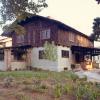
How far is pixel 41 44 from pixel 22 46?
2650 millimetres

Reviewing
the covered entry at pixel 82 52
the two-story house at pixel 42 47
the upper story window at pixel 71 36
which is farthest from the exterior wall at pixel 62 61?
the covered entry at pixel 82 52

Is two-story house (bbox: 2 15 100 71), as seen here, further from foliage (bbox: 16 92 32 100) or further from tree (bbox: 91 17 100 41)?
foliage (bbox: 16 92 32 100)

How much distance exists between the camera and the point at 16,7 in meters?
17.8

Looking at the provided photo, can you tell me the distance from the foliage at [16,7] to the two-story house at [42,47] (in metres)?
13.2

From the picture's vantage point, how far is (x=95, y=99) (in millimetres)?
13117

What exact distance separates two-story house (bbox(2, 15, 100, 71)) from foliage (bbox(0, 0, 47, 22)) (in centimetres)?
1317

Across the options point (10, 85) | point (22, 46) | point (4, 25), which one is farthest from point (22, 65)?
point (10, 85)

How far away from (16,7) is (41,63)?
1766 cm

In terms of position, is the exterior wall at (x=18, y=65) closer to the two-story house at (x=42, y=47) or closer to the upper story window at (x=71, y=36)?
the two-story house at (x=42, y=47)

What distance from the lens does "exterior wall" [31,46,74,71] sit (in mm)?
33219

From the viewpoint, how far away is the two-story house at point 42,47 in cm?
3350

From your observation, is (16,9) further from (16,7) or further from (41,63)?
(41,63)

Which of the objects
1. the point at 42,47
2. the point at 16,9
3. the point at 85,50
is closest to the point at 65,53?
the point at 42,47

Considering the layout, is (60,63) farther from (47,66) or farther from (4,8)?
(4,8)
